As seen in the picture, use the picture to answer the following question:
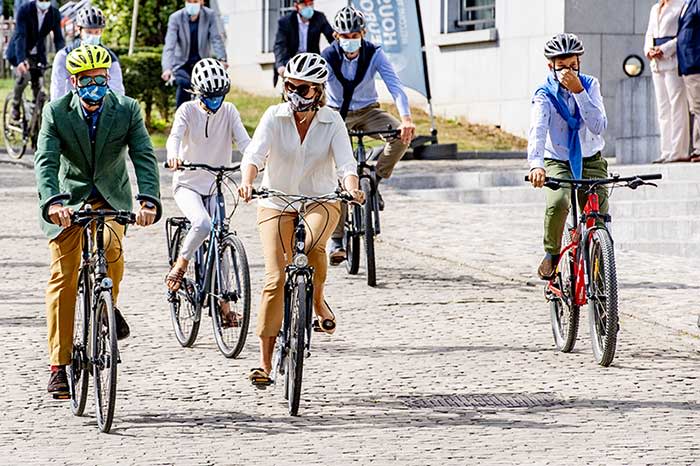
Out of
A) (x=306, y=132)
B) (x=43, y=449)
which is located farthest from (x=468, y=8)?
(x=43, y=449)

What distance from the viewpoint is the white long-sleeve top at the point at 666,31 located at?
1838 cm

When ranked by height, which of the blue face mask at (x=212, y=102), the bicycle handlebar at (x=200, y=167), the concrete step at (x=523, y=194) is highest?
the blue face mask at (x=212, y=102)

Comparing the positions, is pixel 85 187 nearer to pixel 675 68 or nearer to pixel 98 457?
pixel 98 457

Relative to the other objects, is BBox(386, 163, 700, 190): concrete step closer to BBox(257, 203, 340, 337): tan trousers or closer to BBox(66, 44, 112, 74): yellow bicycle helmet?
BBox(257, 203, 340, 337): tan trousers

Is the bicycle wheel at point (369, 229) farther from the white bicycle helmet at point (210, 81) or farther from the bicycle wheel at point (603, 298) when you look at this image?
the bicycle wheel at point (603, 298)

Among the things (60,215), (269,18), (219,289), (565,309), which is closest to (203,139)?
(219,289)

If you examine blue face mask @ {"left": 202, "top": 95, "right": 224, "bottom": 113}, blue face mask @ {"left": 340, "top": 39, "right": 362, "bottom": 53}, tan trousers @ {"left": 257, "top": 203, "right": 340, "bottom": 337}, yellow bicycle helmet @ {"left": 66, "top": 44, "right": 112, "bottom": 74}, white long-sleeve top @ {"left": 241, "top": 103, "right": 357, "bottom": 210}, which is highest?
blue face mask @ {"left": 340, "top": 39, "right": 362, "bottom": 53}

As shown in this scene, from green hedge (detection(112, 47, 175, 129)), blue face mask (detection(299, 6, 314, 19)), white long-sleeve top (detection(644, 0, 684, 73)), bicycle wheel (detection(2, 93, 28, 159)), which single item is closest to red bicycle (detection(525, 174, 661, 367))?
blue face mask (detection(299, 6, 314, 19))

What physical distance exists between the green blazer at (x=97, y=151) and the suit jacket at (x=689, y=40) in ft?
34.6

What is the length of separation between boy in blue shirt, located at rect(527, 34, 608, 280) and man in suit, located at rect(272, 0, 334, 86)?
788cm

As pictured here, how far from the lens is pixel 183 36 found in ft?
61.8

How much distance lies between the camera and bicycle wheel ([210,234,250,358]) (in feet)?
31.9

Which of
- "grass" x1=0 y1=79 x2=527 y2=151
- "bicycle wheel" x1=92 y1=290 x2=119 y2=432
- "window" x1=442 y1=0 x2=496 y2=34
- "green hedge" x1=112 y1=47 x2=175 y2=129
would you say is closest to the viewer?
"bicycle wheel" x1=92 y1=290 x2=119 y2=432

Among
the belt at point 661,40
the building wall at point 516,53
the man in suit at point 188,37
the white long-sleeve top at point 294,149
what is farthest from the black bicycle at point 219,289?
the building wall at point 516,53
